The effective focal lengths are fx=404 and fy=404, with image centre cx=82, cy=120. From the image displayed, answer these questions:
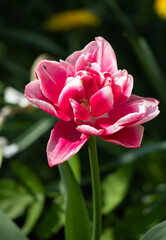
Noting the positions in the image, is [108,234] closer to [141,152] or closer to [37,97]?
[141,152]

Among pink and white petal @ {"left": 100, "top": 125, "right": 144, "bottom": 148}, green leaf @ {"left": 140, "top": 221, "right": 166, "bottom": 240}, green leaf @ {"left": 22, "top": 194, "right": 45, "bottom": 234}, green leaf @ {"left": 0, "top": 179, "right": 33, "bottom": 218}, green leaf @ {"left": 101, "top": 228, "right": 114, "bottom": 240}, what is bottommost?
green leaf @ {"left": 101, "top": 228, "right": 114, "bottom": 240}

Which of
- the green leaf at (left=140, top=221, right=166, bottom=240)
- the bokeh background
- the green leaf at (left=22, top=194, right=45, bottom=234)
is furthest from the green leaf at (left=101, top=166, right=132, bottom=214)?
the green leaf at (left=140, top=221, right=166, bottom=240)

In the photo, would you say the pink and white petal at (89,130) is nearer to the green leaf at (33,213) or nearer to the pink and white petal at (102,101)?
the pink and white petal at (102,101)

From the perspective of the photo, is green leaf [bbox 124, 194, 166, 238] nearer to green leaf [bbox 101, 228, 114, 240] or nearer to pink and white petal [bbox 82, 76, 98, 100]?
green leaf [bbox 101, 228, 114, 240]

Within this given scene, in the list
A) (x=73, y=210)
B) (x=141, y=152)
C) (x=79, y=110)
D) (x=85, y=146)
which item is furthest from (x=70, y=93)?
(x=85, y=146)

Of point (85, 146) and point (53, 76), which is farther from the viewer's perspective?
point (85, 146)

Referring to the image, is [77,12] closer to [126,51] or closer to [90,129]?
→ [126,51]

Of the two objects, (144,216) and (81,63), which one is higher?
(81,63)
